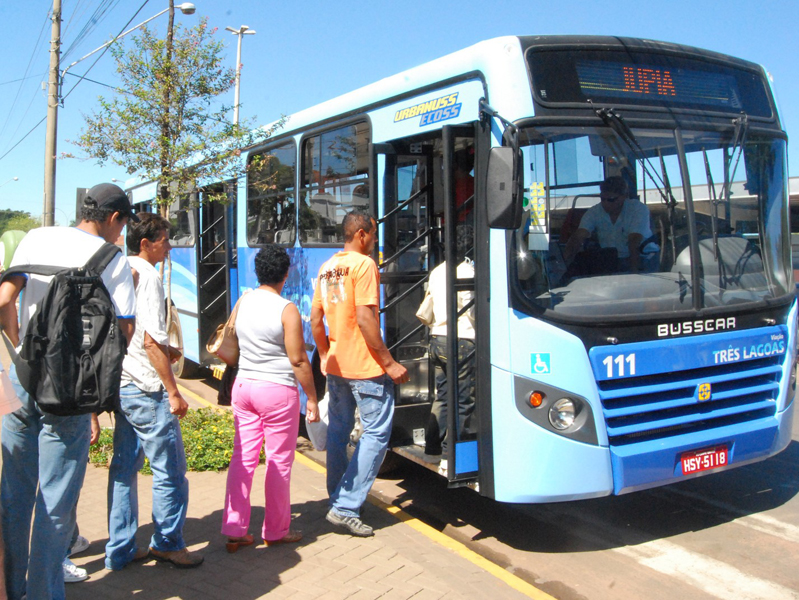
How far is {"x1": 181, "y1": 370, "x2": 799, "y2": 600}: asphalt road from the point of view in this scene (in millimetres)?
4355

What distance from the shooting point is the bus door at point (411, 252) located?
5699 millimetres

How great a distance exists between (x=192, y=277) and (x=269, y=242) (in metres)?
2.97

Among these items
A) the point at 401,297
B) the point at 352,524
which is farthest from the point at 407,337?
the point at 352,524

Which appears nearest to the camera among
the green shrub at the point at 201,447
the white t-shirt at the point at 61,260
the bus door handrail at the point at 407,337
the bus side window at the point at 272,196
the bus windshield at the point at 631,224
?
the white t-shirt at the point at 61,260

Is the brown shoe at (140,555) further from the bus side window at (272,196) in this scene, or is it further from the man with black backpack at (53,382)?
the bus side window at (272,196)

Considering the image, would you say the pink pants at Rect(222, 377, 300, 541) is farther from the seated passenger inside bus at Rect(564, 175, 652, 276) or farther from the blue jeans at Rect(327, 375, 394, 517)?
the seated passenger inside bus at Rect(564, 175, 652, 276)

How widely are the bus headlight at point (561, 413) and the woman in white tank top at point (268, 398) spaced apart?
146cm

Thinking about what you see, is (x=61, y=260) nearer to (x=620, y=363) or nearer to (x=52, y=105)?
(x=620, y=363)

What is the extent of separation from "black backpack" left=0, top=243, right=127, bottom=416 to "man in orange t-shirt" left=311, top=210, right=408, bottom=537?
5.86 ft

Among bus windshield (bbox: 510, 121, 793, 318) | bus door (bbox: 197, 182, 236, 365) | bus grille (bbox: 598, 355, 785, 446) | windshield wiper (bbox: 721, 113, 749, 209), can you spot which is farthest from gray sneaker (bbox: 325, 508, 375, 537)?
bus door (bbox: 197, 182, 236, 365)

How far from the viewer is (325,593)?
4.08 metres

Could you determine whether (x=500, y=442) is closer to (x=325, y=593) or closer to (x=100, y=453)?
(x=325, y=593)

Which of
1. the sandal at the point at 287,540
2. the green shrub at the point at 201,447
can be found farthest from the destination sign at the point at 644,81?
the green shrub at the point at 201,447

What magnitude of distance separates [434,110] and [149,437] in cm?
279
